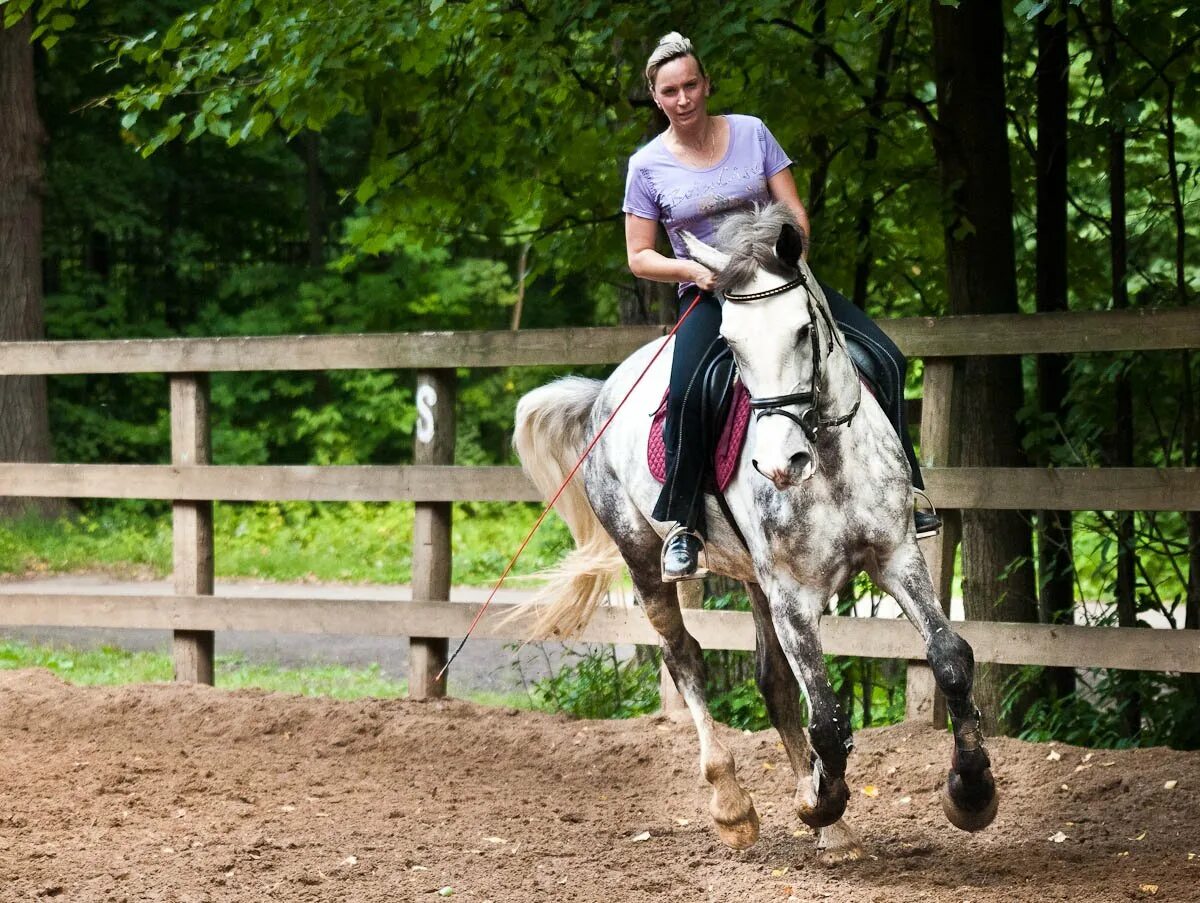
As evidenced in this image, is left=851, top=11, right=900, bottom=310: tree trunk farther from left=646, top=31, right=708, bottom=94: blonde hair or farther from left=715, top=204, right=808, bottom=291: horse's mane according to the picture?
left=715, top=204, right=808, bottom=291: horse's mane

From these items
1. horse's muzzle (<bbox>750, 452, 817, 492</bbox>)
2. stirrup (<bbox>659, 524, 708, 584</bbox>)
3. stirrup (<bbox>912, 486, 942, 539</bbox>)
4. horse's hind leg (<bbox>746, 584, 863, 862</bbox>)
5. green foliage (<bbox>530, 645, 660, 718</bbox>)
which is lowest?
green foliage (<bbox>530, 645, 660, 718</bbox>)

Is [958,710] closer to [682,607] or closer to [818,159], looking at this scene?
[682,607]

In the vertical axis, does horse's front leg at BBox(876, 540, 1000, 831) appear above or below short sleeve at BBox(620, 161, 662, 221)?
below

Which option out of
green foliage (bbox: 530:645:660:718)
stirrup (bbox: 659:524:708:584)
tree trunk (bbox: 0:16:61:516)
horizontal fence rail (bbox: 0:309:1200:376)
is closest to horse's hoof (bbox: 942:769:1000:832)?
stirrup (bbox: 659:524:708:584)

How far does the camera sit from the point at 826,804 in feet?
14.8

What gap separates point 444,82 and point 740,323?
452 centimetres

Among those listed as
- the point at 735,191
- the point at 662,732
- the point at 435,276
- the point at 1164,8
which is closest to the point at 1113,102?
the point at 1164,8

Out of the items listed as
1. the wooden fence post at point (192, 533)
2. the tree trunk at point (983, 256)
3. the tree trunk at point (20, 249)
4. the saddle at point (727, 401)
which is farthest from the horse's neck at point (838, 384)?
the tree trunk at point (20, 249)

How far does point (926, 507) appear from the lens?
4.75m

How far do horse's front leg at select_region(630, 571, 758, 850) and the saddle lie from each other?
36.6 inches

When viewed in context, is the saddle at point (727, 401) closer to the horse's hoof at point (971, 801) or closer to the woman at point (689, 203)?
the woman at point (689, 203)

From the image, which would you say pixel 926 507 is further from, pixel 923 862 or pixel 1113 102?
pixel 1113 102

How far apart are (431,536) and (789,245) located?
11.6ft

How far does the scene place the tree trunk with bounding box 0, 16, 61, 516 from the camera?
15.2m
